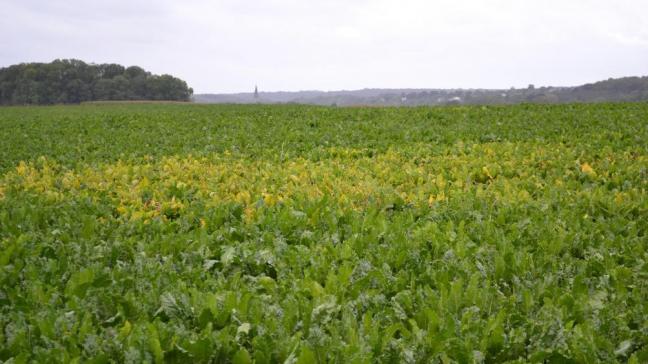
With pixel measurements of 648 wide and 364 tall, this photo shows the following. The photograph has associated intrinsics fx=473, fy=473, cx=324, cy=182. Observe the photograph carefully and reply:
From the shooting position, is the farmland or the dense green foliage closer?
the farmland

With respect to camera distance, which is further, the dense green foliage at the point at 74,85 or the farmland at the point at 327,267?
the dense green foliage at the point at 74,85

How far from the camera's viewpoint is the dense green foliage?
86625 millimetres

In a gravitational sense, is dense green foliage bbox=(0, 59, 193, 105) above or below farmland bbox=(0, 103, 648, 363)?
above

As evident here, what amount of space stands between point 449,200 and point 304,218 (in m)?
1.88

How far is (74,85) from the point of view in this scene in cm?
8844

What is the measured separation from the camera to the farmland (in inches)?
95.6

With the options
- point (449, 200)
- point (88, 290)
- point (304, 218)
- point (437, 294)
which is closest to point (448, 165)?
point (449, 200)

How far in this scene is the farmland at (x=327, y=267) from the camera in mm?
2428

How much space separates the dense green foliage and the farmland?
8821 centimetres

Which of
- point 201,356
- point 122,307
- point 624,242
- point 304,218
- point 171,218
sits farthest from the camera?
point 171,218

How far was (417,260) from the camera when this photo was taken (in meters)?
3.57

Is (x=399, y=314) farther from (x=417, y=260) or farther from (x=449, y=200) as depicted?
(x=449, y=200)

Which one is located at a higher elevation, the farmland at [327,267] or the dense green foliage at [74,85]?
the dense green foliage at [74,85]

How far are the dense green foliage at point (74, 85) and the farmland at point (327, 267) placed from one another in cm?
8821
